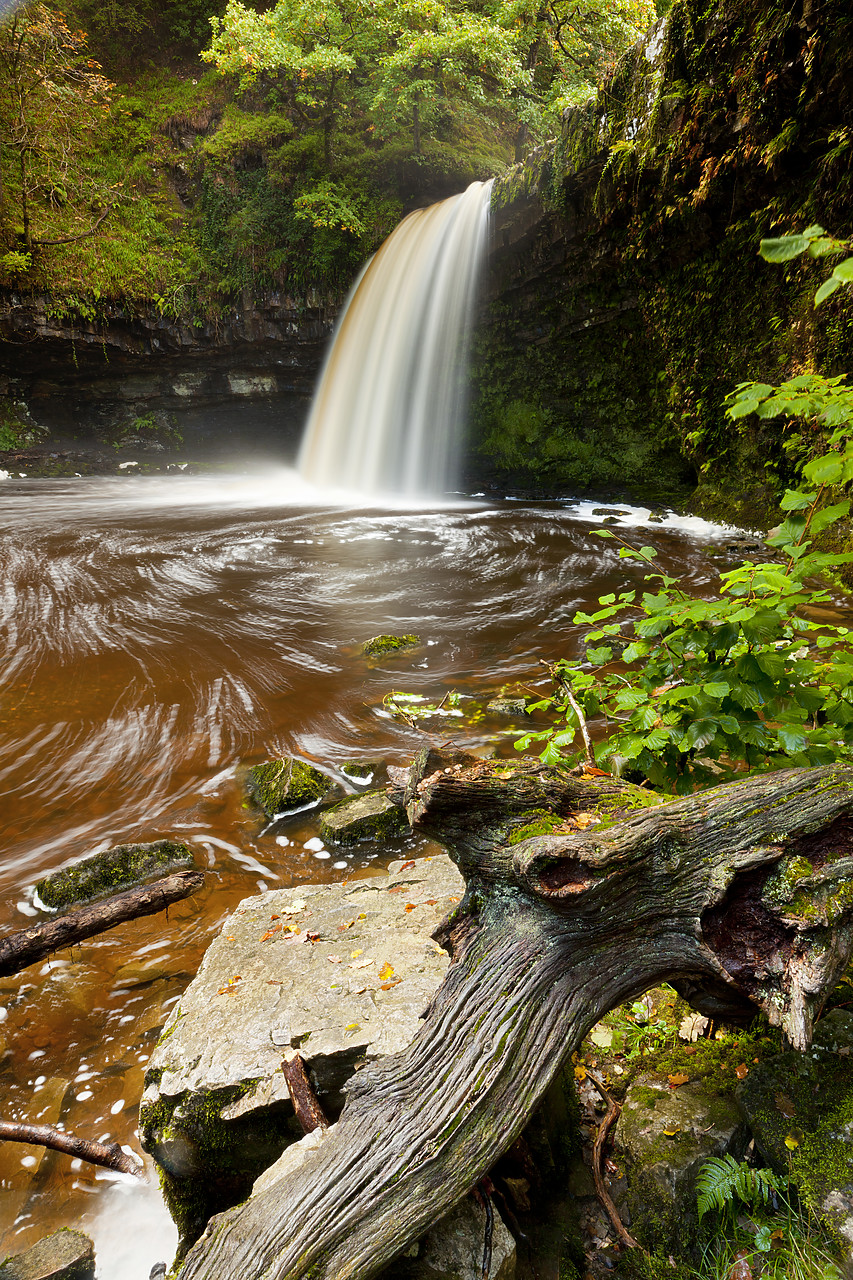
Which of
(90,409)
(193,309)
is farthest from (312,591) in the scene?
(90,409)

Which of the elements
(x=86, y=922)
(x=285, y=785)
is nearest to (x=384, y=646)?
(x=285, y=785)

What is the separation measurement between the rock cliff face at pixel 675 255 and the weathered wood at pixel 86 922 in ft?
23.1

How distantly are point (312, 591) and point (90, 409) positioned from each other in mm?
12800

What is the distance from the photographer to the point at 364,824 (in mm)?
3328

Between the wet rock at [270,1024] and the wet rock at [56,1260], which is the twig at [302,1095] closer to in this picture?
the wet rock at [270,1024]

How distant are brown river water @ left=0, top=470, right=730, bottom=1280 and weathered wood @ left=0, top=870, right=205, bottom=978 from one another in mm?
215

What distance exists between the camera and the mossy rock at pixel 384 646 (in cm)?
576

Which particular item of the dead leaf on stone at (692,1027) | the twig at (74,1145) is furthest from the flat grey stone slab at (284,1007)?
the dead leaf on stone at (692,1027)

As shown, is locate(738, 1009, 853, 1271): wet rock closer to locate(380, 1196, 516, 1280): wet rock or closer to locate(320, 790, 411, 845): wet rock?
locate(380, 1196, 516, 1280): wet rock

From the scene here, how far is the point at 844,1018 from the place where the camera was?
1.45m

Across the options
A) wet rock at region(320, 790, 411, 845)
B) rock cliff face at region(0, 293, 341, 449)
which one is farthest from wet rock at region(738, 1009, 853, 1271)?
rock cliff face at region(0, 293, 341, 449)

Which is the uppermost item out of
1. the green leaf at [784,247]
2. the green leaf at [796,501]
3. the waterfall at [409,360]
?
the waterfall at [409,360]

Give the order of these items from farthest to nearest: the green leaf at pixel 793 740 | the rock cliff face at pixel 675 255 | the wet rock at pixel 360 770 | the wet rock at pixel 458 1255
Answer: the rock cliff face at pixel 675 255, the wet rock at pixel 360 770, the green leaf at pixel 793 740, the wet rock at pixel 458 1255

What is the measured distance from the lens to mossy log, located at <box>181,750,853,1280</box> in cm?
116
